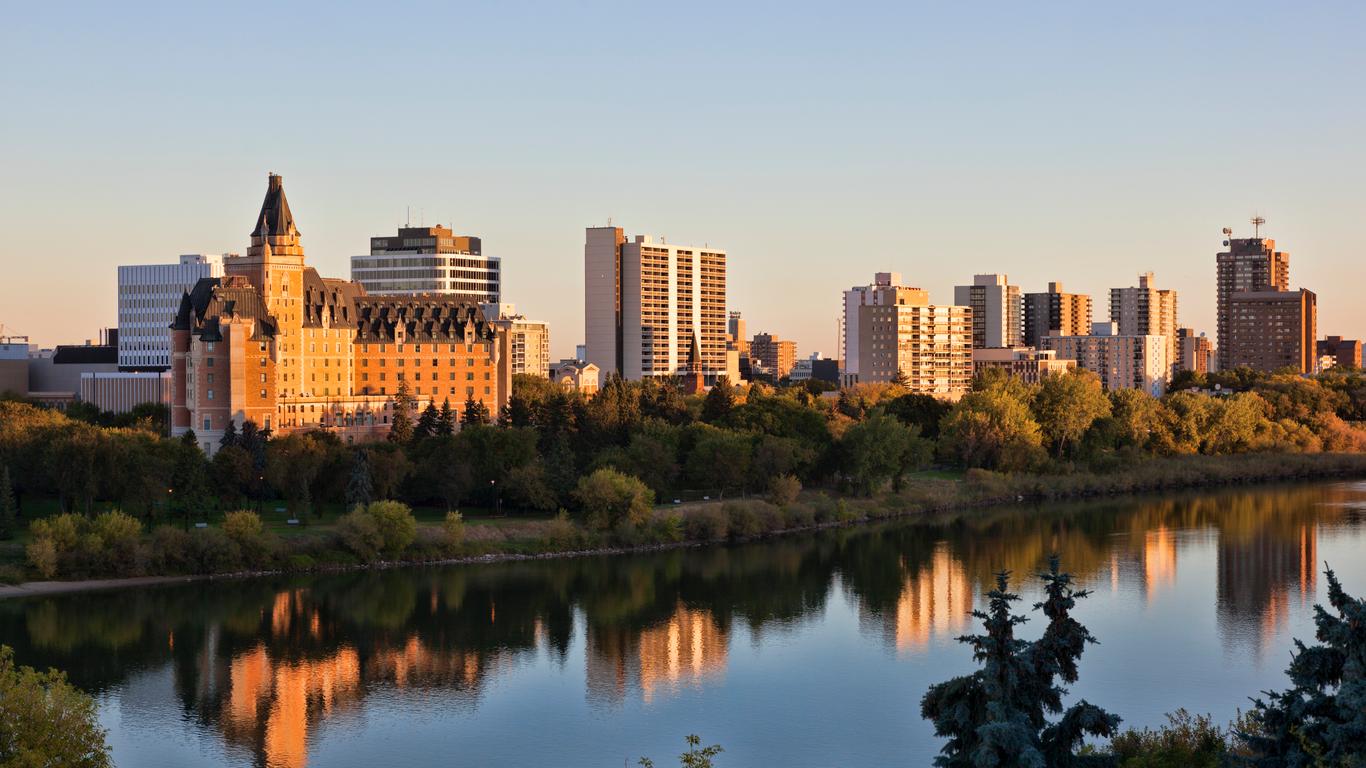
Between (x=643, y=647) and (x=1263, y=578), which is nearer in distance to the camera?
(x=643, y=647)

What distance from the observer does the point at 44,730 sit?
28.9 metres

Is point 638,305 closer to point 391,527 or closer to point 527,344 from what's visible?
point 527,344

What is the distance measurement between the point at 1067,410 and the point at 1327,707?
75.8 m

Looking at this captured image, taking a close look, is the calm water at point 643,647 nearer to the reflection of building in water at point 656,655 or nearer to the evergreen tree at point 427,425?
the reflection of building in water at point 656,655

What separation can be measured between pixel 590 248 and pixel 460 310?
59.2 m

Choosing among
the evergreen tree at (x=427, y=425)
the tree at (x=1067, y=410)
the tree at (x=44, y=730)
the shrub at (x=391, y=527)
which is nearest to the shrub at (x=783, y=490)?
the evergreen tree at (x=427, y=425)

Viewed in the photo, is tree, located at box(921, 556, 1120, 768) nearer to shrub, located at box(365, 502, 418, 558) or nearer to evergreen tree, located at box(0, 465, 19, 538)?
shrub, located at box(365, 502, 418, 558)

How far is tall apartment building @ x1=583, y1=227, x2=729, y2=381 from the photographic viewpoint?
169125 mm

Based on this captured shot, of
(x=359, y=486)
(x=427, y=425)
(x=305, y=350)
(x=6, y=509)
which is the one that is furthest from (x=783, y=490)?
(x=305, y=350)

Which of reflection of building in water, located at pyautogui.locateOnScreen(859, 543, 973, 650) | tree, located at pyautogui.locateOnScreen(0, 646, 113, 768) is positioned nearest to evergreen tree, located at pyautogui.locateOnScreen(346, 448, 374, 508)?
reflection of building in water, located at pyautogui.locateOnScreen(859, 543, 973, 650)

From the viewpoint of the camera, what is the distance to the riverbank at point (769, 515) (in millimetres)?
61000

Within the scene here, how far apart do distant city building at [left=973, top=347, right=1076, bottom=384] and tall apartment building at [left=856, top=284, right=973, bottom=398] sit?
1530cm

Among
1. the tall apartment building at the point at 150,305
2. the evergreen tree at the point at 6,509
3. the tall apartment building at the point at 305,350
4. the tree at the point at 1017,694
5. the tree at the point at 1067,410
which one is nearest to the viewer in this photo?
the tree at the point at 1017,694

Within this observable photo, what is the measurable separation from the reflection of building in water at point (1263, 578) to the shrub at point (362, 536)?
1246 inches
